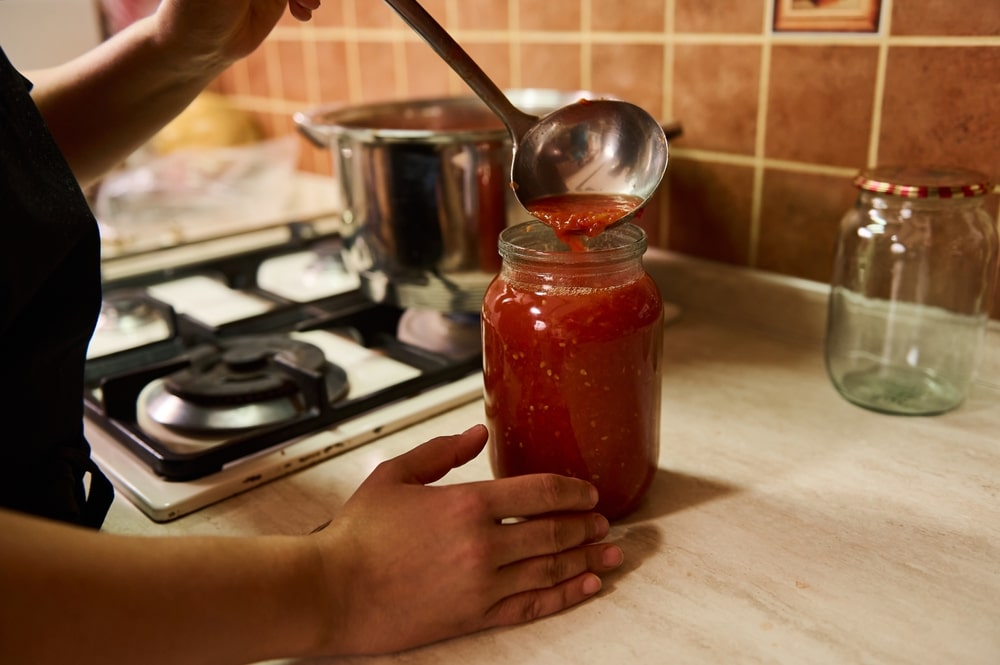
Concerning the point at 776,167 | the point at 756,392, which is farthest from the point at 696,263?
the point at 756,392

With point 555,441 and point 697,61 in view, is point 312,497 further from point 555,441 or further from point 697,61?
point 697,61

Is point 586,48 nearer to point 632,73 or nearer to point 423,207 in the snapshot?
point 632,73

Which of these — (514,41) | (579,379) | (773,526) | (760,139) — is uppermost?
(514,41)

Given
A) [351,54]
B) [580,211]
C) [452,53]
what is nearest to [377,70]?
[351,54]

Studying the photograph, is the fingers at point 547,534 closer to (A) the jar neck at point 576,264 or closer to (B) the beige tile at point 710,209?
(A) the jar neck at point 576,264

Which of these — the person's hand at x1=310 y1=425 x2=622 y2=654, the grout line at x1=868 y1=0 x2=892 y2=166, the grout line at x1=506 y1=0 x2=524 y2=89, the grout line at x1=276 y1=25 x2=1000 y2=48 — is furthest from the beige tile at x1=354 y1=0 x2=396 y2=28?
the person's hand at x1=310 y1=425 x2=622 y2=654

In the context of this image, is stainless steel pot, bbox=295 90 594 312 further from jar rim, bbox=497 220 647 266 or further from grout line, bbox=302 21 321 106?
grout line, bbox=302 21 321 106

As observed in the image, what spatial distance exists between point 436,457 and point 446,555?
0.08m

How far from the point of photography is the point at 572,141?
A: 707 mm

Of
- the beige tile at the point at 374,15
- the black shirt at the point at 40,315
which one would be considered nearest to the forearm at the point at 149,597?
the black shirt at the point at 40,315

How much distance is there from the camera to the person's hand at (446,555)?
0.49m

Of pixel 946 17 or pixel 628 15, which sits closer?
pixel 946 17

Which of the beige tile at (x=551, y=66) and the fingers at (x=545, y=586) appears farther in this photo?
the beige tile at (x=551, y=66)

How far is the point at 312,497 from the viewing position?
66cm
